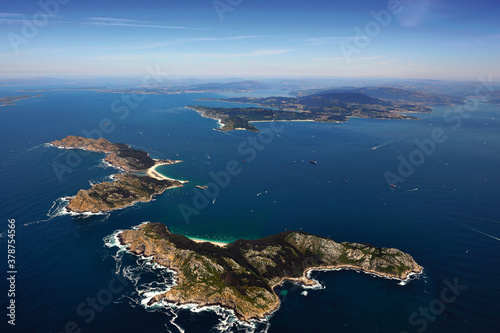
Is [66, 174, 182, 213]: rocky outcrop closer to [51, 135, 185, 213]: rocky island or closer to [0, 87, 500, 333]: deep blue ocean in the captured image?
[51, 135, 185, 213]: rocky island

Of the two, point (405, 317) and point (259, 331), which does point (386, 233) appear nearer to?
point (405, 317)

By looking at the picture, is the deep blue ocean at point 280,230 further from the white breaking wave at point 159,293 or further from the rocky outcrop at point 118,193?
the rocky outcrop at point 118,193

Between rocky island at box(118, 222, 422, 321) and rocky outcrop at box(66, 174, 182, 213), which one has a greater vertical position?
rocky outcrop at box(66, 174, 182, 213)

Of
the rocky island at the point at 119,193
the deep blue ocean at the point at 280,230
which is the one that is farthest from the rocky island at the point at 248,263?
the rocky island at the point at 119,193

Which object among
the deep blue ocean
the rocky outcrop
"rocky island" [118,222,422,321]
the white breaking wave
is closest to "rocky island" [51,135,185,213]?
the rocky outcrop

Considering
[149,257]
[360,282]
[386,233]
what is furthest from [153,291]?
[386,233]

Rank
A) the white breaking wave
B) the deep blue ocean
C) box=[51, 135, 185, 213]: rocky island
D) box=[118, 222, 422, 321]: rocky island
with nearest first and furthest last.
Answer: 1. the white breaking wave
2. the deep blue ocean
3. box=[118, 222, 422, 321]: rocky island
4. box=[51, 135, 185, 213]: rocky island

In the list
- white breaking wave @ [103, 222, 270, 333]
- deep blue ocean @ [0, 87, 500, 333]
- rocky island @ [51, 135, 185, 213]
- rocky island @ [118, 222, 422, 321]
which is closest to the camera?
white breaking wave @ [103, 222, 270, 333]
